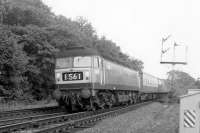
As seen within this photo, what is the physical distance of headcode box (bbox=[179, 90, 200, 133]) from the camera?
27.7 feet

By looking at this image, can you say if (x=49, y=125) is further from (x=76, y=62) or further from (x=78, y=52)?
(x=78, y=52)

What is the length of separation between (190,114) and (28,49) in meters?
20.4

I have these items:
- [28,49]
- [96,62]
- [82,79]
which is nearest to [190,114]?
[82,79]

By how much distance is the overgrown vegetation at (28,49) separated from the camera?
2180cm

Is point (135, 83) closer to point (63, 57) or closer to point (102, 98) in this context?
point (102, 98)

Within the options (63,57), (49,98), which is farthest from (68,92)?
(49,98)

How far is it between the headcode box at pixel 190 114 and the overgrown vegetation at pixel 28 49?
1052 centimetres

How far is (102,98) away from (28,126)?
7514mm

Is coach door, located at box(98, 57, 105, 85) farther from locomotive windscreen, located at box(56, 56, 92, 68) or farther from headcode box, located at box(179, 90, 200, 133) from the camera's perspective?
headcode box, located at box(179, 90, 200, 133)

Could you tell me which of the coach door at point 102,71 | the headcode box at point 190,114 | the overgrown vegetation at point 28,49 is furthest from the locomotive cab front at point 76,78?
the headcode box at point 190,114

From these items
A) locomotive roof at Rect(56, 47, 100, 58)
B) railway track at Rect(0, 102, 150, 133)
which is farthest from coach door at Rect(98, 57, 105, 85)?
railway track at Rect(0, 102, 150, 133)

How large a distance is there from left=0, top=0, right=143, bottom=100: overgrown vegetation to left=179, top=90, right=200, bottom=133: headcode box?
34.5 ft

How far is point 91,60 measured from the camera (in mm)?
15852

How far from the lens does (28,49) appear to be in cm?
2656
